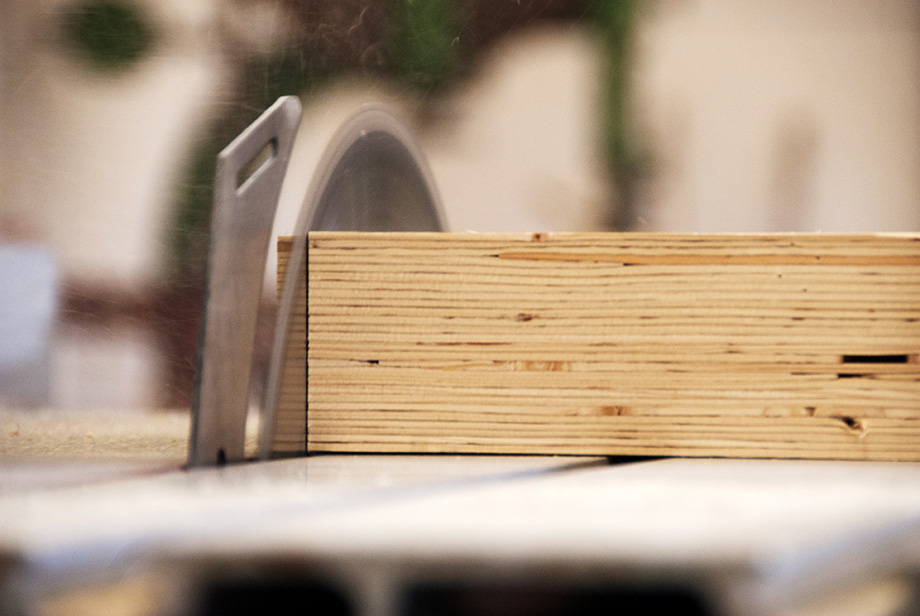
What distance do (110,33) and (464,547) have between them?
173 cm

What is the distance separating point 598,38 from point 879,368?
1205 millimetres

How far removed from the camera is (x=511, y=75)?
58.2 inches

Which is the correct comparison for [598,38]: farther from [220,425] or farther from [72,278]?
[220,425]

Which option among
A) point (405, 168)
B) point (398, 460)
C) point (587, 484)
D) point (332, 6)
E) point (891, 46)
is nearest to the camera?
point (587, 484)

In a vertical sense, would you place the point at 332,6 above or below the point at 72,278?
above

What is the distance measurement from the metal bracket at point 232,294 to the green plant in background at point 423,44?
117 centimetres

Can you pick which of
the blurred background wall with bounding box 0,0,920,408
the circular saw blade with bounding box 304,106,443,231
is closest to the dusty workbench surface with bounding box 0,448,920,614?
the circular saw blade with bounding box 304,106,443,231

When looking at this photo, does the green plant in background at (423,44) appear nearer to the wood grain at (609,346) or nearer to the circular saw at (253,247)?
the circular saw at (253,247)

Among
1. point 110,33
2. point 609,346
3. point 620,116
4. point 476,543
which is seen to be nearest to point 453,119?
point 620,116

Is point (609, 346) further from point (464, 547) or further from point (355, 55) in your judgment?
point (355, 55)

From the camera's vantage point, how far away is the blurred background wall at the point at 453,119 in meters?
1.42

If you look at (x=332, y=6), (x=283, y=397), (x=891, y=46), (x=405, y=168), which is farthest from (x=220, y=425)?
(x=891, y=46)

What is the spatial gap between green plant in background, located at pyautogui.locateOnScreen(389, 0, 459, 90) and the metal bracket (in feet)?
3.85

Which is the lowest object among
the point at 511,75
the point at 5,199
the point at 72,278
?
the point at 72,278
